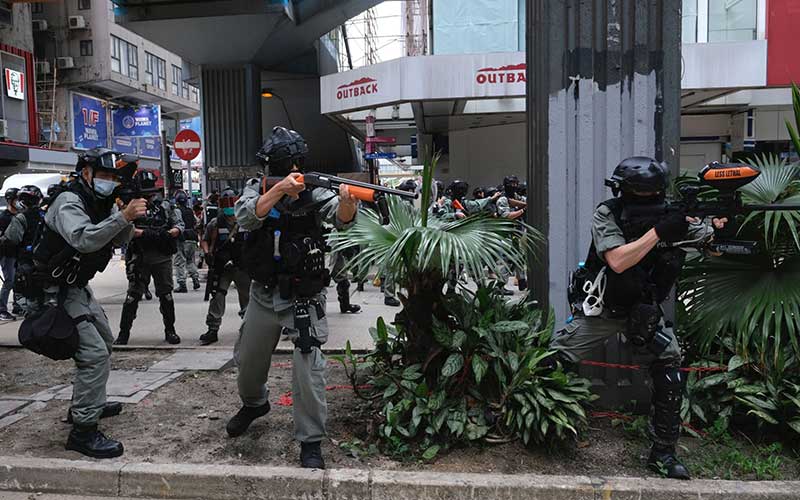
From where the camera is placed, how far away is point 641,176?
3.32m

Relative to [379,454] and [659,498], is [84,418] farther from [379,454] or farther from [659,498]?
[659,498]

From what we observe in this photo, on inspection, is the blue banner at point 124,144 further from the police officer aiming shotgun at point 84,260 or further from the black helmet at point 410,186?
the police officer aiming shotgun at point 84,260

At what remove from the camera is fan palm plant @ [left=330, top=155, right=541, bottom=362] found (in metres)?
3.58

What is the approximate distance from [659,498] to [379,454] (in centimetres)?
153

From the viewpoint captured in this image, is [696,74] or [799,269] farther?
[696,74]

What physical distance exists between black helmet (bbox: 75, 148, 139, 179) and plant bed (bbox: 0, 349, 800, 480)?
1.70 metres

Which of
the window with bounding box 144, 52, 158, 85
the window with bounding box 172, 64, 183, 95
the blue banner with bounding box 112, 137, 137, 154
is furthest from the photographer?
the window with bounding box 172, 64, 183, 95

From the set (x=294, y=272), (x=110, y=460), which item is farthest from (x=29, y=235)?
(x=294, y=272)

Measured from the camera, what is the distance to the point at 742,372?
3.88 m

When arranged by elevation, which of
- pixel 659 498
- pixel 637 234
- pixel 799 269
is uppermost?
pixel 637 234

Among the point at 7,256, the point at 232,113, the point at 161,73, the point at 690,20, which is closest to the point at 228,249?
the point at 7,256

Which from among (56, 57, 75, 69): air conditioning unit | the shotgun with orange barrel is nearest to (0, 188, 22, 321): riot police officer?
the shotgun with orange barrel

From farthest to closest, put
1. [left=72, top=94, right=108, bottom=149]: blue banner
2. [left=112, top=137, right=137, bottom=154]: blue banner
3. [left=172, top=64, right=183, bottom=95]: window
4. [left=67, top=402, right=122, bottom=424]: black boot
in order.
Answer: 1. [left=172, top=64, right=183, bottom=95]: window
2. [left=112, top=137, right=137, bottom=154]: blue banner
3. [left=72, top=94, right=108, bottom=149]: blue banner
4. [left=67, top=402, right=122, bottom=424]: black boot

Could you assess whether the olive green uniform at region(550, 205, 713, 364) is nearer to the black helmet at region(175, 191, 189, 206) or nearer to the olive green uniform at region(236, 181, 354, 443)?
the olive green uniform at region(236, 181, 354, 443)
